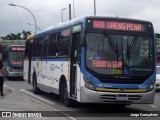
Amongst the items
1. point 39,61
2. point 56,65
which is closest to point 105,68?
point 56,65

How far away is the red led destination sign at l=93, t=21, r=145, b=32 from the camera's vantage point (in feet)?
48.0

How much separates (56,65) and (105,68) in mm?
4107

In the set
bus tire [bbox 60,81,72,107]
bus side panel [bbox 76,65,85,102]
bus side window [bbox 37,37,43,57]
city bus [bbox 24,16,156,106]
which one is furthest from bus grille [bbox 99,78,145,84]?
bus side window [bbox 37,37,43,57]

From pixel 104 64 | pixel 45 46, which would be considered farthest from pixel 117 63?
pixel 45 46

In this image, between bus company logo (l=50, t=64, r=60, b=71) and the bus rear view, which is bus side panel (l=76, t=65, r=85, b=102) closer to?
the bus rear view

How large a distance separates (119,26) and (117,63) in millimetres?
1255

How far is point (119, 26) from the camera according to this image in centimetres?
1475

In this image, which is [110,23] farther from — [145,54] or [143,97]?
[143,97]

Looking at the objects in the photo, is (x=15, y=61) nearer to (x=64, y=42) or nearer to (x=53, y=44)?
(x=53, y=44)

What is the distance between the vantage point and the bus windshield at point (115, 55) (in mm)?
14352

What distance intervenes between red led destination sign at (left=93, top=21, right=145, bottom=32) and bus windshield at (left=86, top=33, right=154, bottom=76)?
252mm

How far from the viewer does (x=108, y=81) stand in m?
14.3

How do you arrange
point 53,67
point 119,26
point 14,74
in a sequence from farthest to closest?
point 14,74 < point 53,67 < point 119,26

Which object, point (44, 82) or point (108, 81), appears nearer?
point (108, 81)
